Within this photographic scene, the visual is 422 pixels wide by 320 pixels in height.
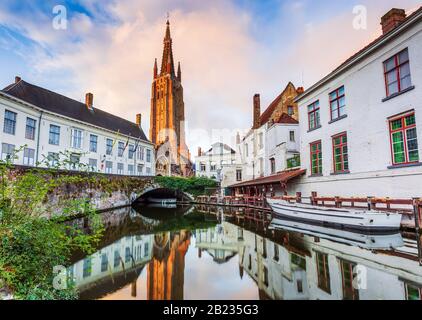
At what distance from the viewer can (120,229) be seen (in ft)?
36.9

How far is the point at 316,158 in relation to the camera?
1472 centimetres

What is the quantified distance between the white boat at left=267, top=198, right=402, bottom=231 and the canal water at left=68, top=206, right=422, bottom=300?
50cm

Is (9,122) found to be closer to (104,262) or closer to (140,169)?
(140,169)

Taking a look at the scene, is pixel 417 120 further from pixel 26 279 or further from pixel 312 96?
pixel 26 279

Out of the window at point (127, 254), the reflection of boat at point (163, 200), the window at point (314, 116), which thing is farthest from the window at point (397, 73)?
the reflection of boat at point (163, 200)

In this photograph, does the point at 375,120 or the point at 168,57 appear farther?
the point at 168,57

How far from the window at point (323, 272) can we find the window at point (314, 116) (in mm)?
10547

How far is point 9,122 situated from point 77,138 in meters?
6.56

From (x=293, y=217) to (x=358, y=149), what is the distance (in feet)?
15.6

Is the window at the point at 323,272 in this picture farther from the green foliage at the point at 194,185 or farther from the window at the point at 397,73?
the green foliage at the point at 194,185

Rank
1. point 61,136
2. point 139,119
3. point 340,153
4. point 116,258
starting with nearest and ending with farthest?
point 116,258
point 340,153
point 61,136
point 139,119

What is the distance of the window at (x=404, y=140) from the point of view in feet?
29.9

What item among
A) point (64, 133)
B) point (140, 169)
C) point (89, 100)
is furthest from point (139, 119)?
point (64, 133)
